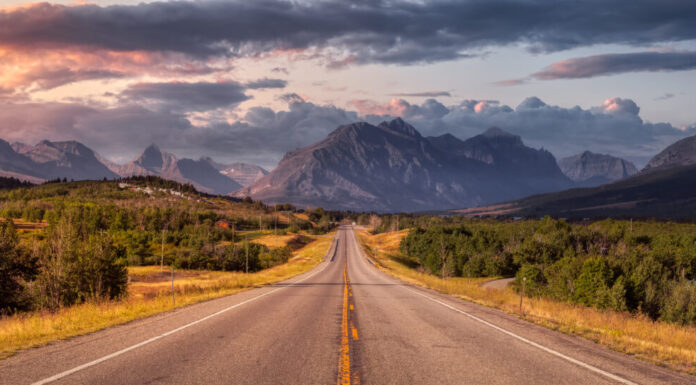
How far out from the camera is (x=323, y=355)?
10.5 metres

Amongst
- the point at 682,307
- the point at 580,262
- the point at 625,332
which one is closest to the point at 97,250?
the point at 625,332

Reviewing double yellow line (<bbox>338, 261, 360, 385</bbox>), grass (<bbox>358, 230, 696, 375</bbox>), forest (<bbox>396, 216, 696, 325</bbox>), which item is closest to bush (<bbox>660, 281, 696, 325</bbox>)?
forest (<bbox>396, 216, 696, 325</bbox>)

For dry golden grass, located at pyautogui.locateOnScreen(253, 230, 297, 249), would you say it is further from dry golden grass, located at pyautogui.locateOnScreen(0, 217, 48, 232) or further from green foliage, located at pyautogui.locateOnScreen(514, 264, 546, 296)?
green foliage, located at pyautogui.locateOnScreen(514, 264, 546, 296)

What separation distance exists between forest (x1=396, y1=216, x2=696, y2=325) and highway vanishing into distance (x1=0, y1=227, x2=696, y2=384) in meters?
38.2

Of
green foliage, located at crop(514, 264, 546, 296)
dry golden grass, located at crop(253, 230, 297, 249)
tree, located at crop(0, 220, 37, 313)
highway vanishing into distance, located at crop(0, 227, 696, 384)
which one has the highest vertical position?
highway vanishing into distance, located at crop(0, 227, 696, 384)

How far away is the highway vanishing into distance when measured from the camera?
28.1ft

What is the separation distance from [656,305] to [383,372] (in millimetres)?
52687

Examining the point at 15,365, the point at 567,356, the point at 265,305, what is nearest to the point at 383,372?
the point at 567,356

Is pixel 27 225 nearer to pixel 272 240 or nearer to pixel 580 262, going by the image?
pixel 272 240

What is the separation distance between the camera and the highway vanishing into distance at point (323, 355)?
855 centimetres

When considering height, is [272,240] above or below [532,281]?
above

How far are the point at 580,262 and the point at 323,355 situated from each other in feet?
195

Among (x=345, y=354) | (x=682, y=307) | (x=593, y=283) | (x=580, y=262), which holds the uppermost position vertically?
(x=345, y=354)

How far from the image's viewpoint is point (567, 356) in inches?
434
